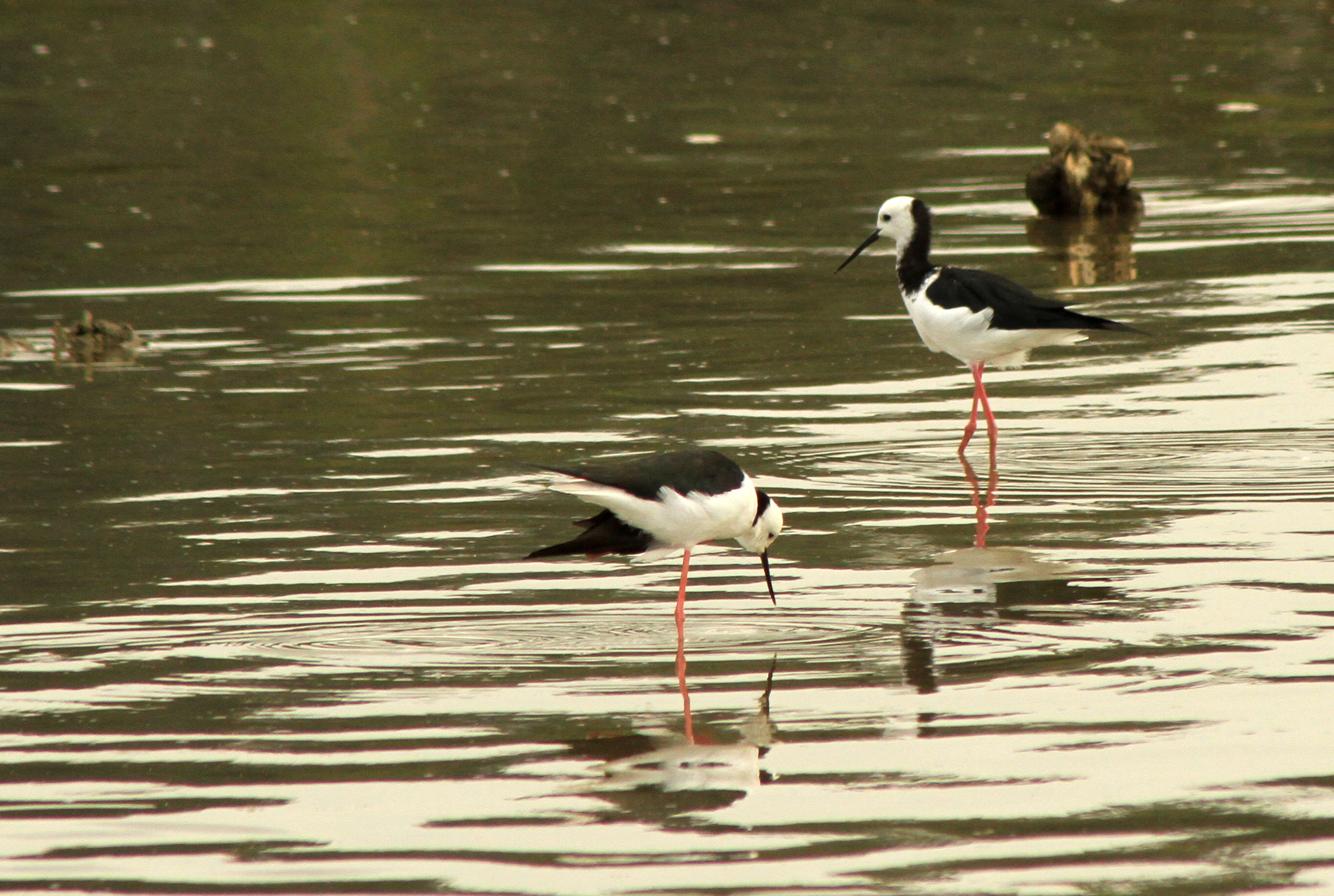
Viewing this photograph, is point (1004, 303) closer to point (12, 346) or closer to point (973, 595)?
point (973, 595)

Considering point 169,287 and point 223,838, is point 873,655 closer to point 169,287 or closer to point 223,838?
point 223,838

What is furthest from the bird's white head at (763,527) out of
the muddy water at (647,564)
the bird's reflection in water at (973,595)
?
the bird's reflection in water at (973,595)

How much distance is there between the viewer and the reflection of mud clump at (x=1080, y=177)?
18734mm

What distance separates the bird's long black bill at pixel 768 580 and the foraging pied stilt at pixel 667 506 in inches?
0.9

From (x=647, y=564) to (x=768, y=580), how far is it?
130cm

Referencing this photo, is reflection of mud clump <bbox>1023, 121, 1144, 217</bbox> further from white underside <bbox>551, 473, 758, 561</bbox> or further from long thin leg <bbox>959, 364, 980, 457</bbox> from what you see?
white underside <bbox>551, 473, 758, 561</bbox>

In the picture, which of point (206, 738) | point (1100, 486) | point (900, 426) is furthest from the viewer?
point (900, 426)

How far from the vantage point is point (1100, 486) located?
10273 mm

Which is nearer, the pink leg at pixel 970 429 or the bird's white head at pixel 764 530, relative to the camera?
the bird's white head at pixel 764 530

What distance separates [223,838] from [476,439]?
5600 mm

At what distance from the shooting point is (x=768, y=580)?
26.2 ft

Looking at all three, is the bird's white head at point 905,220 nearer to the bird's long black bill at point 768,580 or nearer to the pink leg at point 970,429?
the pink leg at point 970,429

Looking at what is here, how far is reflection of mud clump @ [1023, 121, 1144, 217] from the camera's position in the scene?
18.7 metres

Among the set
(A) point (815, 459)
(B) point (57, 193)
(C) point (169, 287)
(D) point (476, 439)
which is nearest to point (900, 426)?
(A) point (815, 459)
